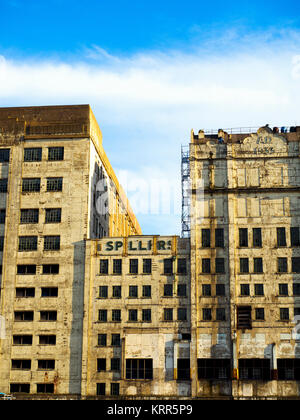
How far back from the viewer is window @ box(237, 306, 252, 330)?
82.9 meters

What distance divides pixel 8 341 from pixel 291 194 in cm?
4784

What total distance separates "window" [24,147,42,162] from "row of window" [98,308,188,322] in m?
Answer: 26.8

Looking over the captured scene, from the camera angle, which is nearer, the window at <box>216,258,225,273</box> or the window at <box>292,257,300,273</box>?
the window at <box>292,257,300,273</box>

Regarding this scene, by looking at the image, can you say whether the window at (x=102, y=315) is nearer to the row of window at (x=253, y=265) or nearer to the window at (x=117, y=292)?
the window at (x=117, y=292)

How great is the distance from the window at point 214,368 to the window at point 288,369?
7.12 metres

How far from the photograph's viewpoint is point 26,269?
88.6m

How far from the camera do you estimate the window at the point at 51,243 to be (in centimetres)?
8900

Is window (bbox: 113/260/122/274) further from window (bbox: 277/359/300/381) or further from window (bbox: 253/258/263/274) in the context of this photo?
window (bbox: 277/359/300/381)

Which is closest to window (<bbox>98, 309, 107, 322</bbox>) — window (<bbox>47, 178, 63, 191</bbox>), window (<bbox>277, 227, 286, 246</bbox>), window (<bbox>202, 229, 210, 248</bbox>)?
window (<bbox>202, 229, 210, 248</bbox>)

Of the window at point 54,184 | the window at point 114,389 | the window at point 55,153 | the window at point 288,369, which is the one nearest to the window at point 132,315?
the window at point 114,389

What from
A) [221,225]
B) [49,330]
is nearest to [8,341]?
[49,330]

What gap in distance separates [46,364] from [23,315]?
8164mm

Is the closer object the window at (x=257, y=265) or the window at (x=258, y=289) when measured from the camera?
the window at (x=258, y=289)
